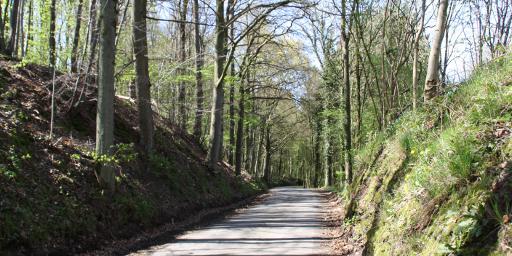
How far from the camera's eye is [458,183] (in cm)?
482

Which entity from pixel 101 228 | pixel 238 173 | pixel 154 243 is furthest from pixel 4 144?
pixel 238 173

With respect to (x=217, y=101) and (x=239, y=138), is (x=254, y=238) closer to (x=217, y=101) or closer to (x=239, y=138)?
(x=217, y=101)

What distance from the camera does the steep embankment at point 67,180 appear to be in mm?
7695

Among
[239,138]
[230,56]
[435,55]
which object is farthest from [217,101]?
[435,55]

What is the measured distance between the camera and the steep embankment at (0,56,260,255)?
7.70 meters

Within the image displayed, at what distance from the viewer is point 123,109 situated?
1673cm

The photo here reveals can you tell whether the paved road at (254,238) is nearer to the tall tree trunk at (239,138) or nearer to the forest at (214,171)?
the forest at (214,171)

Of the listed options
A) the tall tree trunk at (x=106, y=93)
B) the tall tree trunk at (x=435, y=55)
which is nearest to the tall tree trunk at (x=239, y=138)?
the tall tree trunk at (x=106, y=93)

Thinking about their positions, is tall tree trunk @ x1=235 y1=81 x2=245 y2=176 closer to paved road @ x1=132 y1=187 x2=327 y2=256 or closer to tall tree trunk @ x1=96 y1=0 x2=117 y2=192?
paved road @ x1=132 y1=187 x2=327 y2=256

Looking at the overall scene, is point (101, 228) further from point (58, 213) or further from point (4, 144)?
point (4, 144)

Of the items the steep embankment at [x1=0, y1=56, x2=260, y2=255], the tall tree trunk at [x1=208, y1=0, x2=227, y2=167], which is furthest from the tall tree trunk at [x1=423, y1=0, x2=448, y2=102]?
the tall tree trunk at [x1=208, y1=0, x2=227, y2=167]

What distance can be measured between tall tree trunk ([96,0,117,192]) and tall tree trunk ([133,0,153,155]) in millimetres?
2735

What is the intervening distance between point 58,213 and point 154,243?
211 centimetres

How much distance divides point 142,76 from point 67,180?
5.34 m
